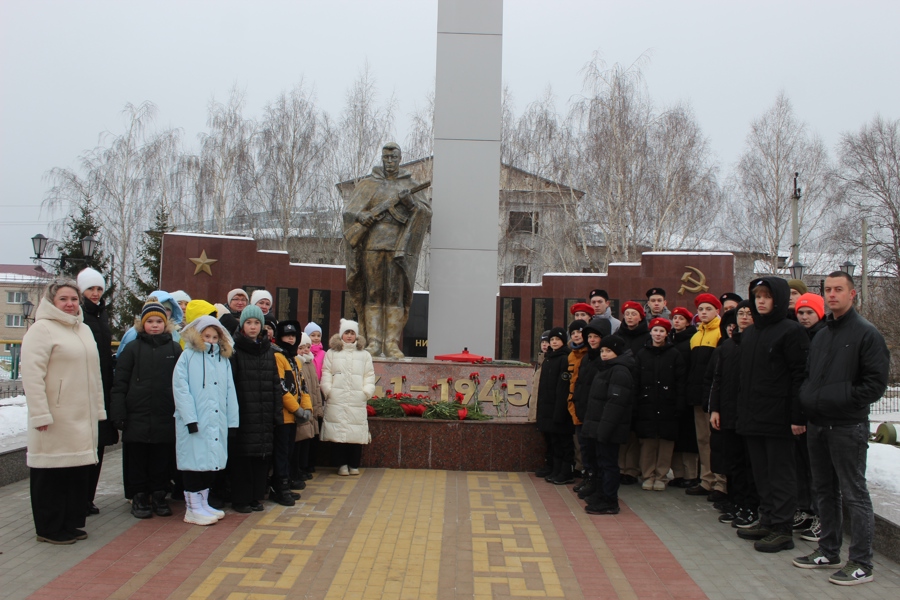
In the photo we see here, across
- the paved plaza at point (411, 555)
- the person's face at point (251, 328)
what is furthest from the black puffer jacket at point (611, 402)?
the person's face at point (251, 328)

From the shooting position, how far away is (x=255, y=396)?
4.96 meters

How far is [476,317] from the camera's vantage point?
9711 mm

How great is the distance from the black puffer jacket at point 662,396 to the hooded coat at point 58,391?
3.96 meters

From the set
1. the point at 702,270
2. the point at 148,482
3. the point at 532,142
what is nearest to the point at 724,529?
the point at 148,482

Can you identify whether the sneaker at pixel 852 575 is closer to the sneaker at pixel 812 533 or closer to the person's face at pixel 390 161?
the sneaker at pixel 812 533

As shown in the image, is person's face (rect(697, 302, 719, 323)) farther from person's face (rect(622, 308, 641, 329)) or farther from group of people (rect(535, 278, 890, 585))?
person's face (rect(622, 308, 641, 329))

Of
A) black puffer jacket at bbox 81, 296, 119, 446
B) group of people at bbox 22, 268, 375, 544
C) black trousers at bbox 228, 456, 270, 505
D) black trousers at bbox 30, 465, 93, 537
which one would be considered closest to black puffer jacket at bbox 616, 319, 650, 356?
group of people at bbox 22, 268, 375, 544

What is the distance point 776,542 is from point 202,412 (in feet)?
11.8

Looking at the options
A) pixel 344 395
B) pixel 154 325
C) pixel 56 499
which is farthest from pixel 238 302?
pixel 56 499

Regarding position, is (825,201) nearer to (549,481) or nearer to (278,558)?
(549,481)

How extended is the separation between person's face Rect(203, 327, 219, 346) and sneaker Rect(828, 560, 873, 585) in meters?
3.85

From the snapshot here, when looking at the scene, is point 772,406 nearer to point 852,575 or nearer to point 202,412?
point 852,575

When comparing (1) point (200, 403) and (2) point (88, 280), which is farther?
(2) point (88, 280)

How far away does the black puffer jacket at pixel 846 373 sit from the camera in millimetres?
3779
